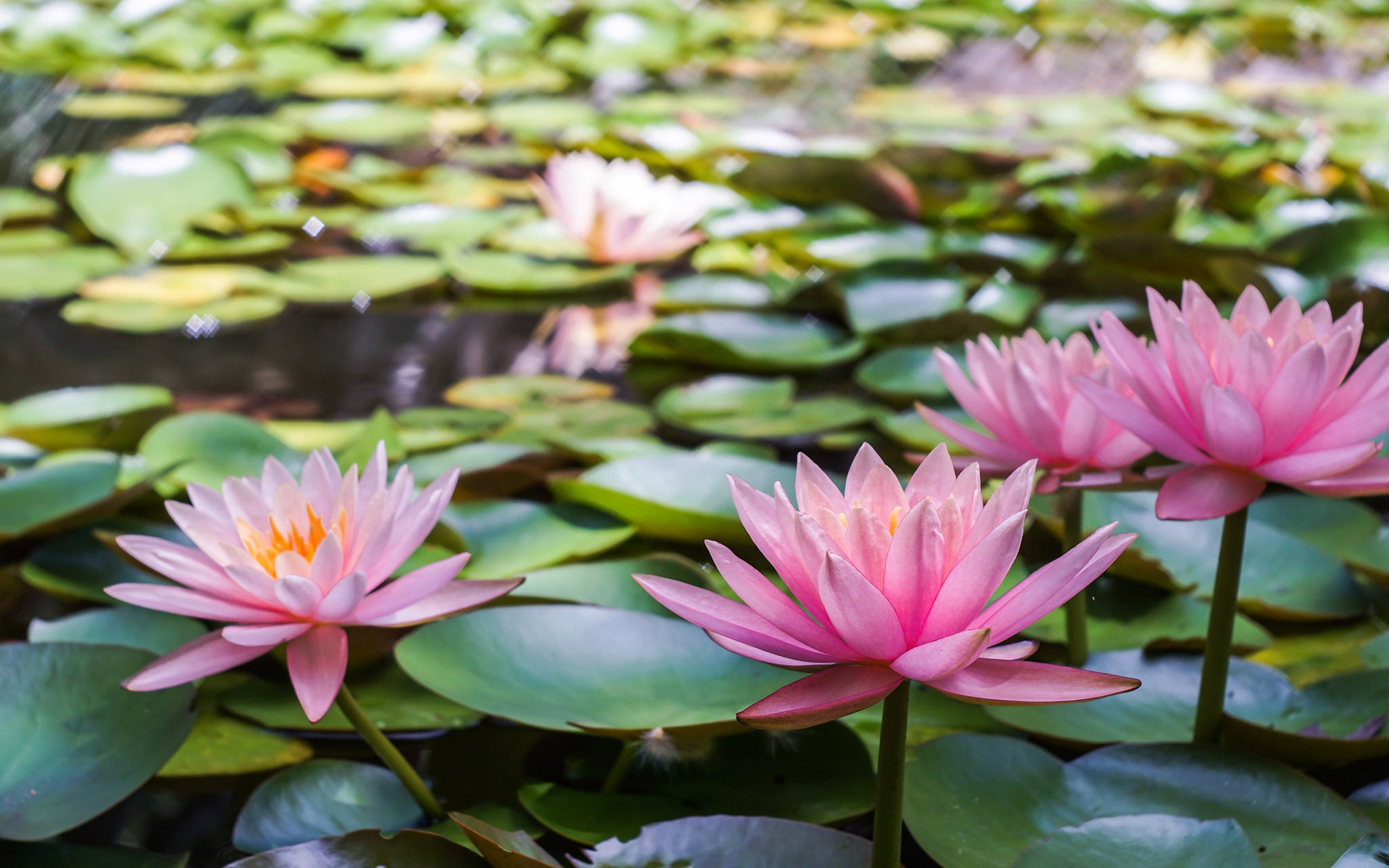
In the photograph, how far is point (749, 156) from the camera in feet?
7.95

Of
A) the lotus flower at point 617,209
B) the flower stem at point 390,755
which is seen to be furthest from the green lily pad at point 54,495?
the lotus flower at point 617,209

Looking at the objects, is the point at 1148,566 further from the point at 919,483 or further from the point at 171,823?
the point at 171,823

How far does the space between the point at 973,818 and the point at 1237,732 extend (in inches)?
7.6

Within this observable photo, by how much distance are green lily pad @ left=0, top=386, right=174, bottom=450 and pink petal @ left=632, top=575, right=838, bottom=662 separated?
97 centimetres

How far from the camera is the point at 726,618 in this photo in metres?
0.54

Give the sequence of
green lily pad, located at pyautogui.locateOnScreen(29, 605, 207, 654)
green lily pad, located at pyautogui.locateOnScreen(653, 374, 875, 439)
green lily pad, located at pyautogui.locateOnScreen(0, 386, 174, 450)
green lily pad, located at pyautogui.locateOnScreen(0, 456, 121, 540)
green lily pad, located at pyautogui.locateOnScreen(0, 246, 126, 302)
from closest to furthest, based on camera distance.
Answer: green lily pad, located at pyautogui.locateOnScreen(29, 605, 207, 654) → green lily pad, located at pyautogui.locateOnScreen(0, 456, 121, 540) → green lily pad, located at pyautogui.locateOnScreen(0, 386, 174, 450) → green lily pad, located at pyautogui.locateOnScreen(653, 374, 875, 439) → green lily pad, located at pyautogui.locateOnScreen(0, 246, 126, 302)

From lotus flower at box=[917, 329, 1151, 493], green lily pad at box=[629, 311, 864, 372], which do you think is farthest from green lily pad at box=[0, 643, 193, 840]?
green lily pad at box=[629, 311, 864, 372]

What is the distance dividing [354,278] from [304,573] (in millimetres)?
1376

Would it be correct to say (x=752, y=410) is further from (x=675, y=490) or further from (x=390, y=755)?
(x=390, y=755)

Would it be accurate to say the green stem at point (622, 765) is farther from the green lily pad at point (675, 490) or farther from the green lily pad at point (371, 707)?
the green lily pad at point (675, 490)

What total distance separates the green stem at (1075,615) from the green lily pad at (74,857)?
2.03 ft

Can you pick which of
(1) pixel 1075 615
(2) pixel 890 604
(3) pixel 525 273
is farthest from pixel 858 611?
(3) pixel 525 273

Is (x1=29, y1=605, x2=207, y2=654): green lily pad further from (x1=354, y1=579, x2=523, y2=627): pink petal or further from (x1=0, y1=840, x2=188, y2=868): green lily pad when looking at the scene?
(x1=354, y1=579, x2=523, y2=627): pink petal

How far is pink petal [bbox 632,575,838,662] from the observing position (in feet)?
1.72
